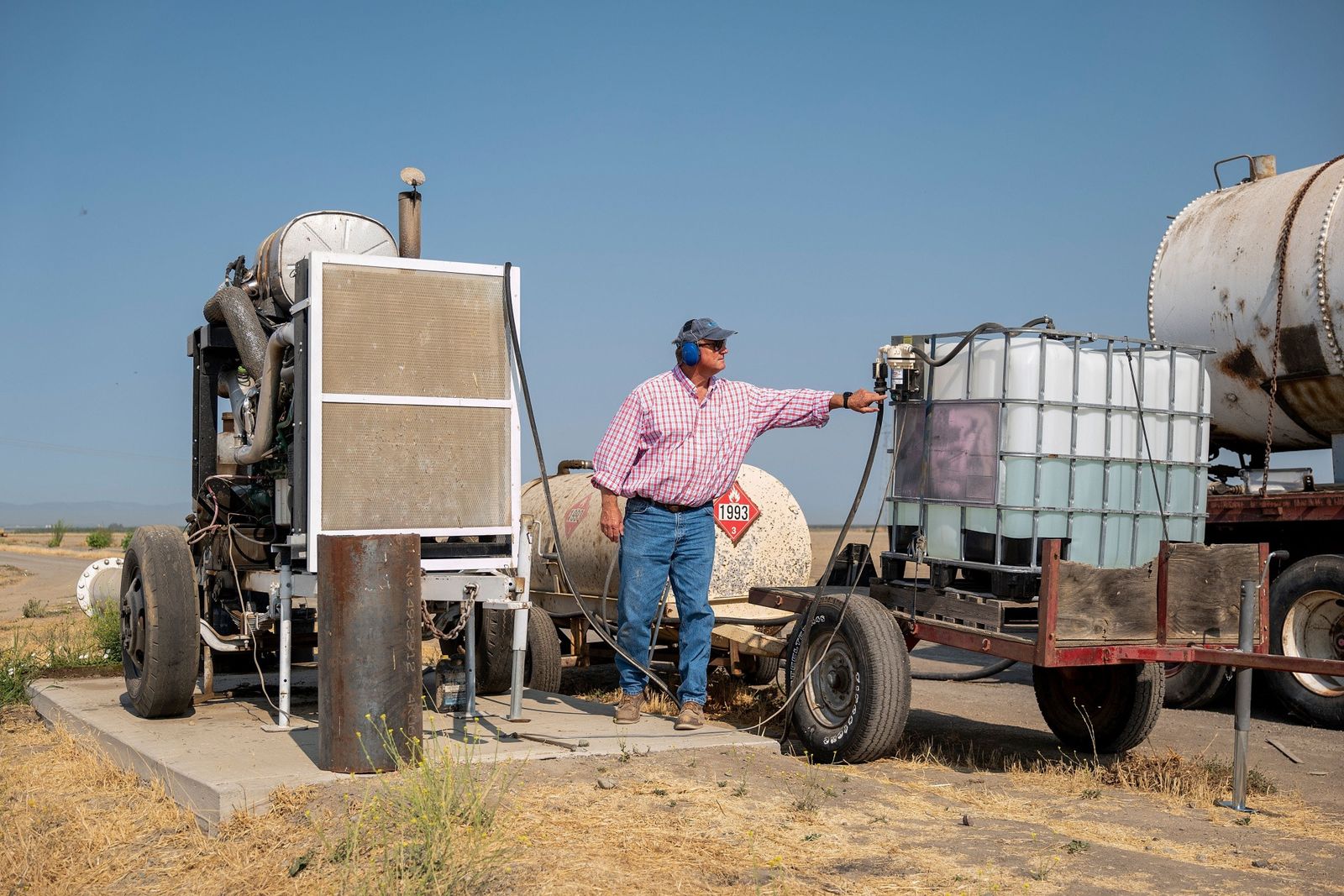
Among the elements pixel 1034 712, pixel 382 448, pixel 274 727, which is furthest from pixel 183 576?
pixel 1034 712

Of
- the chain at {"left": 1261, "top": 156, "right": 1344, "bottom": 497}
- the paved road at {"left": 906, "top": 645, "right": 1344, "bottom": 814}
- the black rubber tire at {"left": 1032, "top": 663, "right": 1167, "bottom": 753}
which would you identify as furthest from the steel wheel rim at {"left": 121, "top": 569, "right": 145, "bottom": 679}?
the chain at {"left": 1261, "top": 156, "right": 1344, "bottom": 497}

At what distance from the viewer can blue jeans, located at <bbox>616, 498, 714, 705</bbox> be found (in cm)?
756

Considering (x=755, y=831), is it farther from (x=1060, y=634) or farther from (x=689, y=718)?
(x=1060, y=634)

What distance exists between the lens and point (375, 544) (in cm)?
606

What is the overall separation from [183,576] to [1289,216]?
917 centimetres

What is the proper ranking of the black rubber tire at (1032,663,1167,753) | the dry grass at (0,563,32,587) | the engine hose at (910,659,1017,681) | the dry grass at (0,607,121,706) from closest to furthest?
the black rubber tire at (1032,663,1167,753) → the dry grass at (0,607,121,706) → the engine hose at (910,659,1017,681) → the dry grass at (0,563,32,587)

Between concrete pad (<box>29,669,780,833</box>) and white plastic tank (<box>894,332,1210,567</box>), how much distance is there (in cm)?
173

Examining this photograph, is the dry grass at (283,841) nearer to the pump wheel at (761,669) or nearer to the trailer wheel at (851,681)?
the trailer wheel at (851,681)

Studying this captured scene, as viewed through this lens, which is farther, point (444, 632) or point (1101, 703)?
Answer: point (1101, 703)

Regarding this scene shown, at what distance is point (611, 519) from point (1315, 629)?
20.0ft

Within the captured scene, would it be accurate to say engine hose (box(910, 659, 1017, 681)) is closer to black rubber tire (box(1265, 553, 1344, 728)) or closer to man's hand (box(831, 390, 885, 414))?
black rubber tire (box(1265, 553, 1344, 728))

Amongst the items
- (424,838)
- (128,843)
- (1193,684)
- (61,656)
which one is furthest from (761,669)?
(61,656)

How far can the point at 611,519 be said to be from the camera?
24.9 feet

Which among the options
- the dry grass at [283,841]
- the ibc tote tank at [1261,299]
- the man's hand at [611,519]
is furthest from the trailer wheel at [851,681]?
the ibc tote tank at [1261,299]
